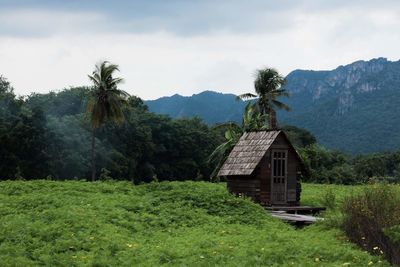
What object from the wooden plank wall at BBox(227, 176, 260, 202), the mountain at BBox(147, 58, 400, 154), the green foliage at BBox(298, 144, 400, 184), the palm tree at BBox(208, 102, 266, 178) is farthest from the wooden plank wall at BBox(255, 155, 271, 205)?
the mountain at BBox(147, 58, 400, 154)

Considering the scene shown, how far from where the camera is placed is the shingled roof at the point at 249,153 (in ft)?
87.8

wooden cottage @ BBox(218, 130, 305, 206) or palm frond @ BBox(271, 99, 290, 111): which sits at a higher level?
palm frond @ BBox(271, 99, 290, 111)

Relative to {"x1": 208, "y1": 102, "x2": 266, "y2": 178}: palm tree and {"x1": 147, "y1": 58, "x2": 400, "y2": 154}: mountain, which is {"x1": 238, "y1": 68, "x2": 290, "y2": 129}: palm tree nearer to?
{"x1": 208, "y1": 102, "x2": 266, "y2": 178}: palm tree

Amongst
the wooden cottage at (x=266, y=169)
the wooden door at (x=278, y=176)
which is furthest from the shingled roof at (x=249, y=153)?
the wooden door at (x=278, y=176)

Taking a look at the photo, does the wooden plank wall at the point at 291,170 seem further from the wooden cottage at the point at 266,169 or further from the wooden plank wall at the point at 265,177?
the wooden plank wall at the point at 265,177

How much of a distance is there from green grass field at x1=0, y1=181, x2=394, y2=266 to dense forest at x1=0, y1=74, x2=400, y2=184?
21.7m

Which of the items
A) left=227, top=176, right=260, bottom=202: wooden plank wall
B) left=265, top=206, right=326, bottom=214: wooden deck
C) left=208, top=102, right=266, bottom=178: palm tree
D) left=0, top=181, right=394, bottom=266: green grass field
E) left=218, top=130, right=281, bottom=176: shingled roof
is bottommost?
left=265, top=206, right=326, bottom=214: wooden deck

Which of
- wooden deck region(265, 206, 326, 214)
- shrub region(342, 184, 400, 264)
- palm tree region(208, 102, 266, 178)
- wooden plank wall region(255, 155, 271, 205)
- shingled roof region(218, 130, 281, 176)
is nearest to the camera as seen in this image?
shrub region(342, 184, 400, 264)

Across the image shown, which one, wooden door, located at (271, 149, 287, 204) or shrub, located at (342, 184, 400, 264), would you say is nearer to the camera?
shrub, located at (342, 184, 400, 264)

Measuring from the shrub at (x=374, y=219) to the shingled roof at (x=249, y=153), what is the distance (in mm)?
9417

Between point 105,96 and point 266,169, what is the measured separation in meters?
22.6

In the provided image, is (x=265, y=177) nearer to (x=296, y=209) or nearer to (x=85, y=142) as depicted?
(x=296, y=209)

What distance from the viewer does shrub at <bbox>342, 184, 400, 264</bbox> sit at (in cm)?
1491

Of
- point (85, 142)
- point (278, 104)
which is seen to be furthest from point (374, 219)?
point (85, 142)
